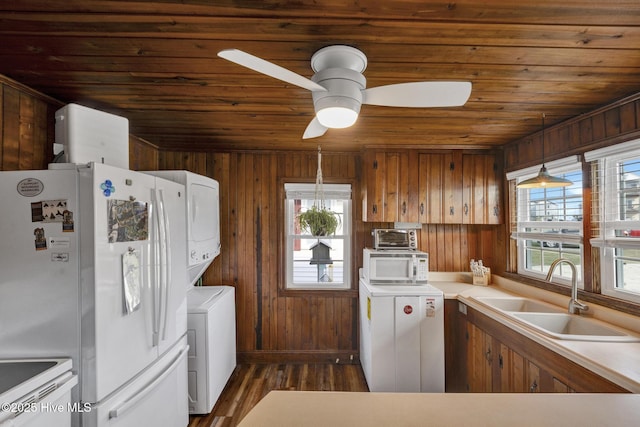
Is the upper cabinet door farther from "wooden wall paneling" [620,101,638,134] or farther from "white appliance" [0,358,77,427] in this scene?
"white appliance" [0,358,77,427]

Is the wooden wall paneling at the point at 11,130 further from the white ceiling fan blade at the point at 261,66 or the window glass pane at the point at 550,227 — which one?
the window glass pane at the point at 550,227

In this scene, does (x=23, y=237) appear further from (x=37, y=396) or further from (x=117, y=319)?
(x=37, y=396)

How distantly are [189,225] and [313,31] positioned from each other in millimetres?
1653

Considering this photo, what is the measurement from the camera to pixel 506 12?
1.09 metres

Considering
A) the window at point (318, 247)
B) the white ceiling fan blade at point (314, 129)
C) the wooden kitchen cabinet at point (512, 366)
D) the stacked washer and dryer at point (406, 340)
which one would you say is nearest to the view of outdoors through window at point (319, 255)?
the window at point (318, 247)

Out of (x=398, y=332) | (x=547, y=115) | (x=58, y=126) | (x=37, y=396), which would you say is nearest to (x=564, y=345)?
(x=398, y=332)

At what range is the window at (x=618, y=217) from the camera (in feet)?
6.03

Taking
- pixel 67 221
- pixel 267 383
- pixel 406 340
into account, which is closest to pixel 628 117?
pixel 406 340

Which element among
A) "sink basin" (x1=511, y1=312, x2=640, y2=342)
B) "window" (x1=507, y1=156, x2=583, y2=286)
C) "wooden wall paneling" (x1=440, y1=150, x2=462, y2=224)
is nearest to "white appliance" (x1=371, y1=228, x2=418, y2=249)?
"wooden wall paneling" (x1=440, y1=150, x2=462, y2=224)

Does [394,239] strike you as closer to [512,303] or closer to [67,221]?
[512,303]

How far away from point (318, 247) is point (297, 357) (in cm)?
121

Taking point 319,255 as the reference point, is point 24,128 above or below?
above

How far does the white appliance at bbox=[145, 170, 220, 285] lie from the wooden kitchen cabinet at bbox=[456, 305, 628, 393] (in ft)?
7.56

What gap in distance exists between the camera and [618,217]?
1.93m
